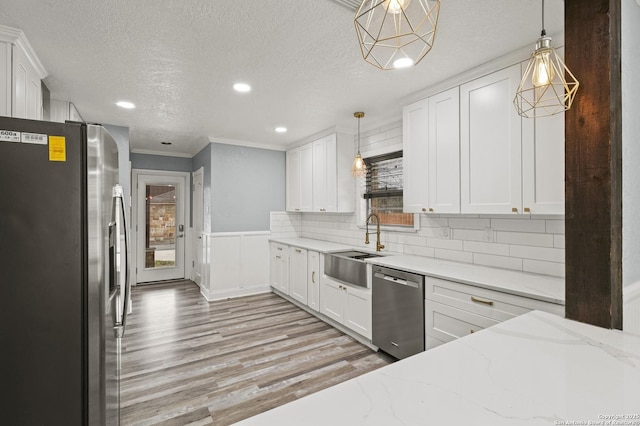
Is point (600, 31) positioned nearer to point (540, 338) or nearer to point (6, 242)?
point (540, 338)

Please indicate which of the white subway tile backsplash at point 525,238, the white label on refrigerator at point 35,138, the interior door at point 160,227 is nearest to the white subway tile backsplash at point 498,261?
the white subway tile backsplash at point 525,238

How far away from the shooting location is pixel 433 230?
3.25m

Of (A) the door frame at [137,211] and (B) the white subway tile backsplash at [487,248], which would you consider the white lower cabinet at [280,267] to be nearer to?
(A) the door frame at [137,211]

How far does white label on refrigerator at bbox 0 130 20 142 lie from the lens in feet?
4.23

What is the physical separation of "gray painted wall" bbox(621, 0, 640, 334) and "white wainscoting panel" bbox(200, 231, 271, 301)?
14.7ft

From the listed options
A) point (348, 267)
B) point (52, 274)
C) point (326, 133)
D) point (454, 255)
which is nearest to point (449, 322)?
point (454, 255)

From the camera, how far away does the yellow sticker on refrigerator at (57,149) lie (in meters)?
1.35

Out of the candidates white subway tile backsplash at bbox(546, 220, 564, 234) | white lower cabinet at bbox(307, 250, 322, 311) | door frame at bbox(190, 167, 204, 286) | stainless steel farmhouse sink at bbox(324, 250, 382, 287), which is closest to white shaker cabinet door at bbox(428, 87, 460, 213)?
white subway tile backsplash at bbox(546, 220, 564, 234)

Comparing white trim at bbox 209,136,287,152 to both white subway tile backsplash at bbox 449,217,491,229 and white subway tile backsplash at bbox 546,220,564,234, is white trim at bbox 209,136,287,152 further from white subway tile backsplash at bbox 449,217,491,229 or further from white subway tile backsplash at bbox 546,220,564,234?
white subway tile backsplash at bbox 546,220,564,234

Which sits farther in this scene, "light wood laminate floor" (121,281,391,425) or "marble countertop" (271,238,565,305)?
"light wood laminate floor" (121,281,391,425)

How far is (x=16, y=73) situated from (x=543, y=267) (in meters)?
3.88

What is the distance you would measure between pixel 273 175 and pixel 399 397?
16.0 ft

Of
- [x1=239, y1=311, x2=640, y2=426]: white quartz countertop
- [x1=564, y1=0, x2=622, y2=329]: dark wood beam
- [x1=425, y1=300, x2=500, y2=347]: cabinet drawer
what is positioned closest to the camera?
[x1=239, y1=311, x2=640, y2=426]: white quartz countertop

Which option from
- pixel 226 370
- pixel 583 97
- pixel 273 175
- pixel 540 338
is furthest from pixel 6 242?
pixel 273 175
